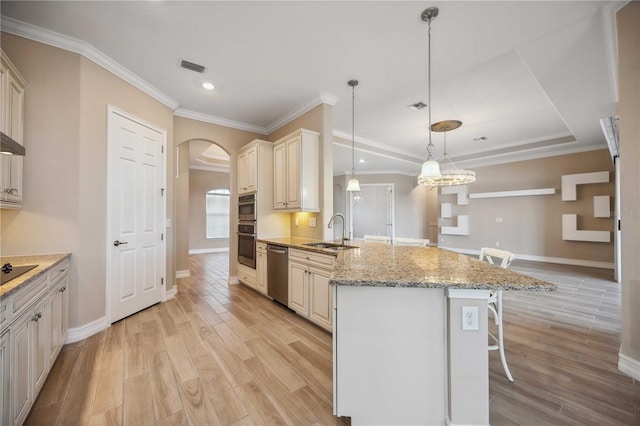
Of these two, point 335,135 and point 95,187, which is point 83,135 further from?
point 335,135

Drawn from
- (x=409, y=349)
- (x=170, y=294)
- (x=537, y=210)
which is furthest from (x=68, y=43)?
(x=537, y=210)

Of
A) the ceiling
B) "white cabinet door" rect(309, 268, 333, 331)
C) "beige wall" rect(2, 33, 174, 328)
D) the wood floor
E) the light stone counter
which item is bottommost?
the wood floor

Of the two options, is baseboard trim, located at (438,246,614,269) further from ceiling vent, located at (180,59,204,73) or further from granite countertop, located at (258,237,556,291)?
ceiling vent, located at (180,59,204,73)

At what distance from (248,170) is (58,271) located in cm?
265

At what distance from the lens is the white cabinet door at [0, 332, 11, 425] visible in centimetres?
123

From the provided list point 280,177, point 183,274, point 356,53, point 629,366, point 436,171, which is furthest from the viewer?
point 183,274

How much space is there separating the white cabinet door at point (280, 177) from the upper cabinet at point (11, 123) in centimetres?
267

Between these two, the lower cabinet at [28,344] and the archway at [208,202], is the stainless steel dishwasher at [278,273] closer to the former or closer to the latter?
the lower cabinet at [28,344]

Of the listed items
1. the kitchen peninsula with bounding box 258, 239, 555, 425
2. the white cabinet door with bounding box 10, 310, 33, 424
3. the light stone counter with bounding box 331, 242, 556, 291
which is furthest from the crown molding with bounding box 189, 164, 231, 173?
the kitchen peninsula with bounding box 258, 239, 555, 425

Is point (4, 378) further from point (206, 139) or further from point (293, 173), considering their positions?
point (206, 139)

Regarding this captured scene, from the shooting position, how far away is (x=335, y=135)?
5184mm

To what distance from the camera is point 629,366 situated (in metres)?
1.85

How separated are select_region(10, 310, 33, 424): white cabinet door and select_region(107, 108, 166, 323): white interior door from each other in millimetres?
1364

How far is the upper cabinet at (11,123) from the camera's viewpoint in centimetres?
191
